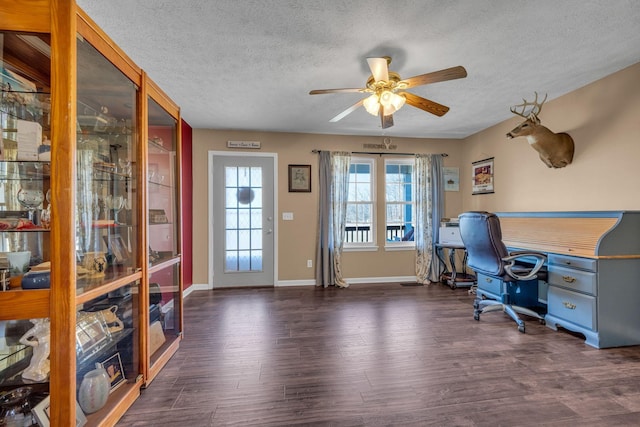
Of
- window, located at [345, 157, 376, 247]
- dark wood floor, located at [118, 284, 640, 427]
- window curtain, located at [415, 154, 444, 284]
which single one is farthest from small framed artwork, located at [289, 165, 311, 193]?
dark wood floor, located at [118, 284, 640, 427]

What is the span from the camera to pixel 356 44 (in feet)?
7.11

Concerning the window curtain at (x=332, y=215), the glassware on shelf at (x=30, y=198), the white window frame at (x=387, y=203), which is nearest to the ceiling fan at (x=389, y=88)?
the glassware on shelf at (x=30, y=198)

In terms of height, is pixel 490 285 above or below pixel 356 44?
below

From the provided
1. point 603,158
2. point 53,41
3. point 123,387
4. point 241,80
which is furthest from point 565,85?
point 123,387

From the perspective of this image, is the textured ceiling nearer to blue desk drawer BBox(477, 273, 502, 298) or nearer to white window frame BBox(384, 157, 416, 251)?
white window frame BBox(384, 157, 416, 251)

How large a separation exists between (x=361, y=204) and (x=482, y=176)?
2010 mm

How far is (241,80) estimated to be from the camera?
2771 millimetres

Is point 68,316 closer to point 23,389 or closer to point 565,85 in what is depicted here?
point 23,389

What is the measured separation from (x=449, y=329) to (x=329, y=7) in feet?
9.72

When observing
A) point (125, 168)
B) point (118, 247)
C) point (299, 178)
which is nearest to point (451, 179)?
point (299, 178)

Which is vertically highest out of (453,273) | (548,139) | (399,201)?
(548,139)

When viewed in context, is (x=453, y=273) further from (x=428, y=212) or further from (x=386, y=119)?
(x=386, y=119)

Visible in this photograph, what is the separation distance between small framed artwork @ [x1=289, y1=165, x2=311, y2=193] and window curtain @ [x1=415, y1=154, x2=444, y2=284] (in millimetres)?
1879

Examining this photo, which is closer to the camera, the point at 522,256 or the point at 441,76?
the point at 441,76
